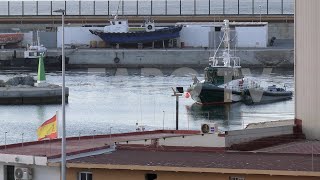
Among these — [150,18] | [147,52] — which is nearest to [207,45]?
[147,52]

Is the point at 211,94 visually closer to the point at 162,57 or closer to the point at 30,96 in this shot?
the point at 30,96

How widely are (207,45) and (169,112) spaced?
33.1 metres

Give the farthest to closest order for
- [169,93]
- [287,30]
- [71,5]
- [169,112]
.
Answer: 1. [71,5]
2. [287,30]
3. [169,93]
4. [169,112]

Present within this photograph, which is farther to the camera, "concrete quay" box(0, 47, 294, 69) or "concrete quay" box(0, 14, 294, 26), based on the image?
"concrete quay" box(0, 14, 294, 26)

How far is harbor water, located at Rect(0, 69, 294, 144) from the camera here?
4050cm

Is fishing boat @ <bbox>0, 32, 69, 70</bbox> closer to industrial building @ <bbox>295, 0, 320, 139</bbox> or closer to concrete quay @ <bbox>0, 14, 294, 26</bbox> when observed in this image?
concrete quay @ <bbox>0, 14, 294, 26</bbox>

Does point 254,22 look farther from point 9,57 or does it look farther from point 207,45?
A: point 9,57

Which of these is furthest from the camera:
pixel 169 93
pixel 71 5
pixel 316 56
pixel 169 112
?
pixel 71 5

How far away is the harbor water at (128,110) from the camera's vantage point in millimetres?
40500

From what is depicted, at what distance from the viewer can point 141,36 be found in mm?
80812

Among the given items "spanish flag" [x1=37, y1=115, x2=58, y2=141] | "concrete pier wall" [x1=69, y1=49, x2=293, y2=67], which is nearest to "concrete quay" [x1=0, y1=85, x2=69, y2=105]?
"concrete pier wall" [x1=69, y1=49, x2=293, y2=67]

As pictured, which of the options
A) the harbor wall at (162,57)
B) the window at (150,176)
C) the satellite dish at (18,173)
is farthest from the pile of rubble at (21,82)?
the window at (150,176)

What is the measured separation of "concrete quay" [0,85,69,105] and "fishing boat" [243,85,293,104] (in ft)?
22.7

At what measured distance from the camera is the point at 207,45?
79000 mm
